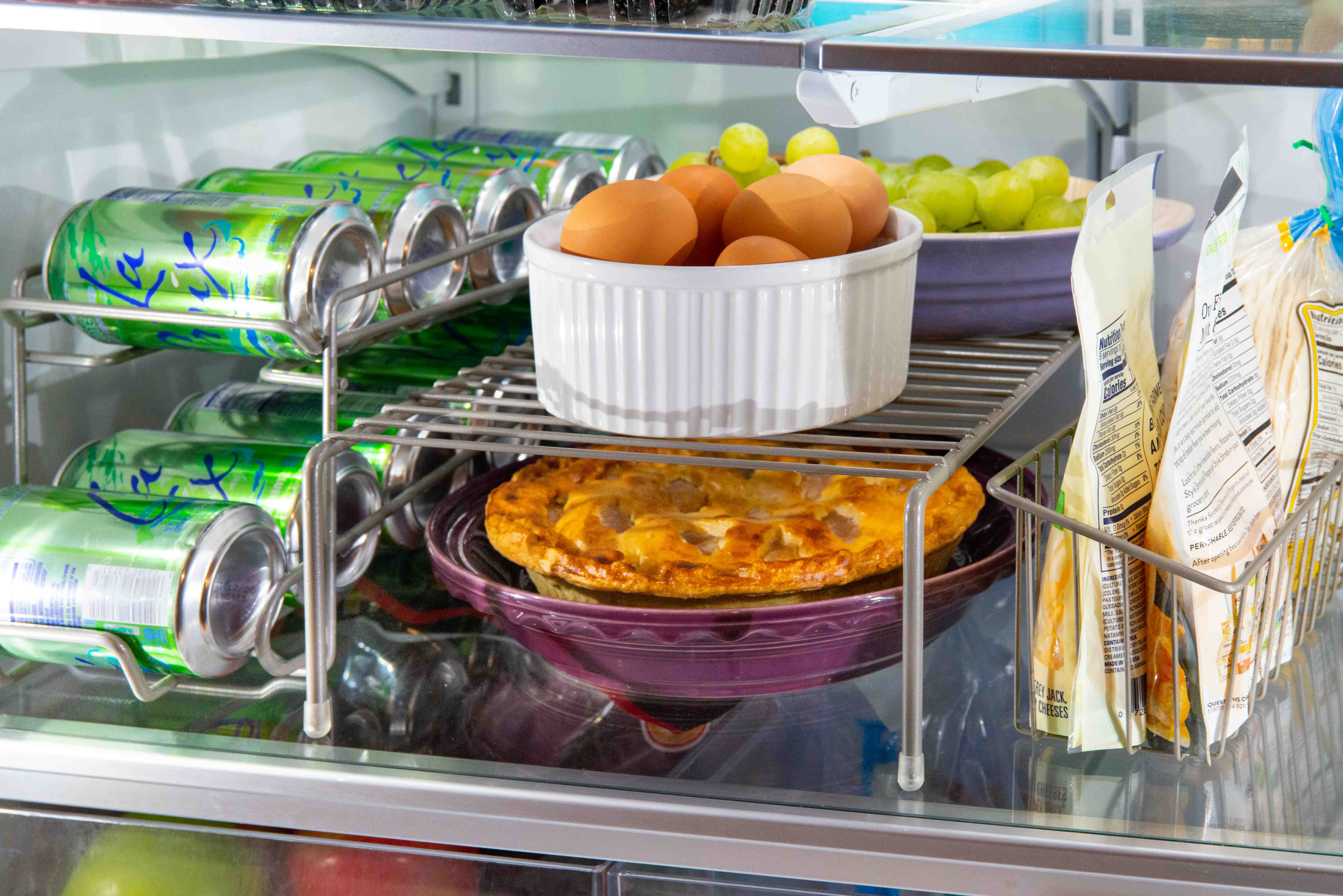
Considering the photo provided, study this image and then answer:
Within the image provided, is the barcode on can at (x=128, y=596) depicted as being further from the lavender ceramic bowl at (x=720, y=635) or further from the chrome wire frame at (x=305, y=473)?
the lavender ceramic bowl at (x=720, y=635)

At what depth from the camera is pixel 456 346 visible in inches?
40.1

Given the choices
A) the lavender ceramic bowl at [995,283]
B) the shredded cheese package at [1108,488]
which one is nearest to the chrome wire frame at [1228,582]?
the shredded cheese package at [1108,488]

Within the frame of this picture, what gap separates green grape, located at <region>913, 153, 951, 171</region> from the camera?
0.96 m

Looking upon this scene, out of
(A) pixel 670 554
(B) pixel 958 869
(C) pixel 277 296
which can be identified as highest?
(C) pixel 277 296

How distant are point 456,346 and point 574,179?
0.17m

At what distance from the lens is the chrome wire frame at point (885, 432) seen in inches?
22.1

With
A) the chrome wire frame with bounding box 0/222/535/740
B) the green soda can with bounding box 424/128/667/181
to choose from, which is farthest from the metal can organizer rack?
the green soda can with bounding box 424/128/667/181

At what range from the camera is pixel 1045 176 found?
2.92ft

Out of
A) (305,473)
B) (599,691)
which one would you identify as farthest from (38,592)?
(599,691)

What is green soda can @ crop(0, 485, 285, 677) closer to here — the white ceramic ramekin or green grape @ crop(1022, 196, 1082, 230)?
the white ceramic ramekin

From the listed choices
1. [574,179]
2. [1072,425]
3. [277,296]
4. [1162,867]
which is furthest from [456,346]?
[1162,867]

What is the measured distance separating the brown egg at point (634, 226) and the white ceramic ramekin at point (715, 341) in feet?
0.04

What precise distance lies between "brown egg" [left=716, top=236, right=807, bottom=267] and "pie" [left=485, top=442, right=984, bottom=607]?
0.29 feet

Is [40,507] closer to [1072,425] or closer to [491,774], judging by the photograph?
[491,774]
